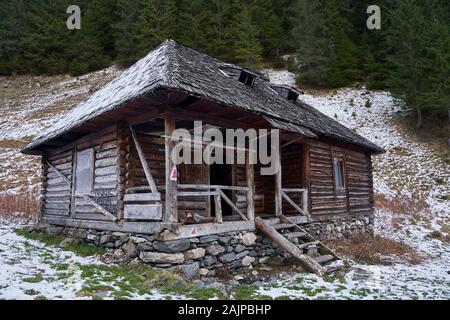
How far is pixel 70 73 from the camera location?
39188 mm

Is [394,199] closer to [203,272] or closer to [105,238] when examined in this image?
[203,272]

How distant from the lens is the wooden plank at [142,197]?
8336mm

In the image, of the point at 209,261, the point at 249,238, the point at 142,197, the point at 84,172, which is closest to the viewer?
the point at 209,261

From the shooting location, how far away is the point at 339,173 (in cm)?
1570

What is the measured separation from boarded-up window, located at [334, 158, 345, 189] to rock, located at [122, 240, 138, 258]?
9.35 metres

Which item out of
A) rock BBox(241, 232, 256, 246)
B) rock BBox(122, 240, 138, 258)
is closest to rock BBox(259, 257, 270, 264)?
rock BBox(241, 232, 256, 246)

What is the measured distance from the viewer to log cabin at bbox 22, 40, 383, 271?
27.3ft

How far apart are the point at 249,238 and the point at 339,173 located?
24.8 feet

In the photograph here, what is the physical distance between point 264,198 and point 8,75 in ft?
125

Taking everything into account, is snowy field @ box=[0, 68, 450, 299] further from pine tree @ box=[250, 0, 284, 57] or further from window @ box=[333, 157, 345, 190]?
pine tree @ box=[250, 0, 284, 57]

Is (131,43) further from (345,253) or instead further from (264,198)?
(345,253)

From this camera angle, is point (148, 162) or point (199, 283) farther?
point (148, 162)

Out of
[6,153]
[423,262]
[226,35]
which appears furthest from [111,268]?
[226,35]

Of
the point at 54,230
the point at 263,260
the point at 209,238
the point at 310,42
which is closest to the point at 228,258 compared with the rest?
the point at 209,238
